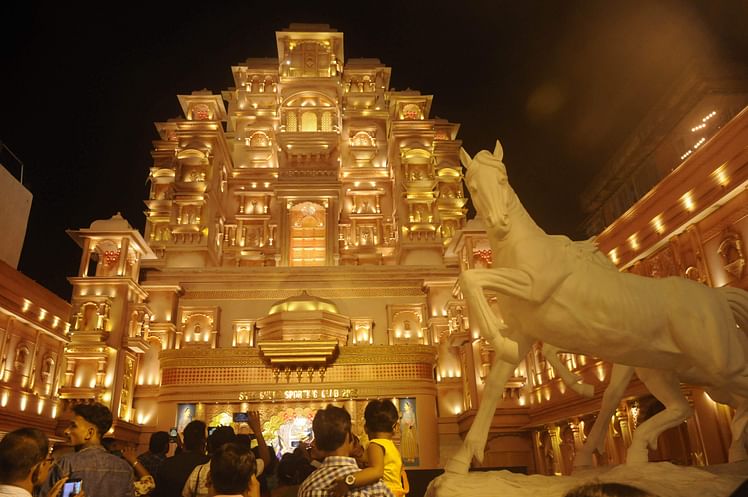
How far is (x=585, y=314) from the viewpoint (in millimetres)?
4305

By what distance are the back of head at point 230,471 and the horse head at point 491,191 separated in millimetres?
2695

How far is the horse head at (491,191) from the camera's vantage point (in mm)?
4441

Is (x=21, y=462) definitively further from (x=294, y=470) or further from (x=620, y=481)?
(x=620, y=481)

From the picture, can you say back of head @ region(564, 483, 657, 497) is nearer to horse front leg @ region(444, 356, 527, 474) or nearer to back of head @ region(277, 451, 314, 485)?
horse front leg @ region(444, 356, 527, 474)

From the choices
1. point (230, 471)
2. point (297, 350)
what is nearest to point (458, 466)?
point (230, 471)

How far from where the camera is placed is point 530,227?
14.9ft

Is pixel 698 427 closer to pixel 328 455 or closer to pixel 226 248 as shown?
pixel 328 455

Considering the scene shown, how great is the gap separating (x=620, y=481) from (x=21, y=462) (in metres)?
3.96

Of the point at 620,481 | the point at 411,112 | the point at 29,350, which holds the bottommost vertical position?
the point at 620,481

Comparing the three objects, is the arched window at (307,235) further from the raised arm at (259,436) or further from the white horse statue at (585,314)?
the white horse statue at (585,314)

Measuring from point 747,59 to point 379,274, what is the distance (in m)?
15.3

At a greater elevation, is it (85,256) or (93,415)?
(85,256)

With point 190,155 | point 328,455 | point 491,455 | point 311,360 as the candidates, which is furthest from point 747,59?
point 190,155

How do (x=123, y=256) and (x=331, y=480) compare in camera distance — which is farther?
(x=123, y=256)
